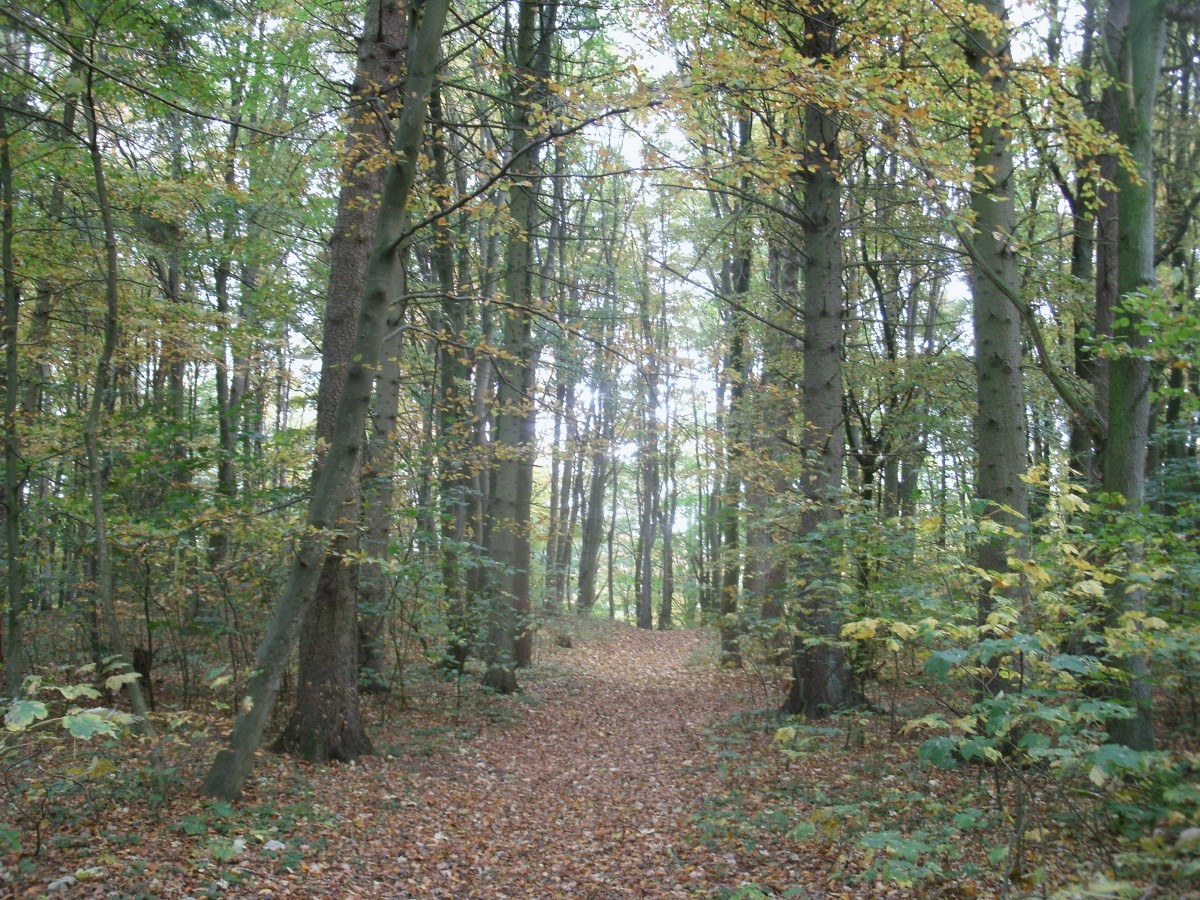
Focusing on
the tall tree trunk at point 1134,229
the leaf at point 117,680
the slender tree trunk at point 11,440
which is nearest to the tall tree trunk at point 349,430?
the leaf at point 117,680

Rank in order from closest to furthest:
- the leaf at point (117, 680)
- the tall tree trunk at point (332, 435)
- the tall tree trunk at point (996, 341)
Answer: the leaf at point (117, 680)
the tall tree trunk at point (996, 341)
the tall tree trunk at point (332, 435)

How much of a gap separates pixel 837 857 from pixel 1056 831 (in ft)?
4.34

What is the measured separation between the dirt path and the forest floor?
2 cm

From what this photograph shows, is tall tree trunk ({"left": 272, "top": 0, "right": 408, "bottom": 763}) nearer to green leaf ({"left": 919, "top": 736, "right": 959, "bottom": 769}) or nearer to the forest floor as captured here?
the forest floor

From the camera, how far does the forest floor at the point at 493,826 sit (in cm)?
445

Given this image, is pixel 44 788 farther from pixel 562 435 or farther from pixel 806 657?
pixel 562 435

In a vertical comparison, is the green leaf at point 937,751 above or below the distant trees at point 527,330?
below

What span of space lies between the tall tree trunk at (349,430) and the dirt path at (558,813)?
1.18m

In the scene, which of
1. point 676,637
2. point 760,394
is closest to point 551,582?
point 676,637

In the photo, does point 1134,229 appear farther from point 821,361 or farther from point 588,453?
point 588,453

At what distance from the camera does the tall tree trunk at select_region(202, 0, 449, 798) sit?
557 centimetres

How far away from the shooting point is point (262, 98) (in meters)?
12.2

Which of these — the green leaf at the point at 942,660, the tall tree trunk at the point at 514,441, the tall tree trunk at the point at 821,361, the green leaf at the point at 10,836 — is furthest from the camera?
the tall tree trunk at the point at 514,441

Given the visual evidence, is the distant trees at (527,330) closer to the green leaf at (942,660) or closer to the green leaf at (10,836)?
the green leaf at (942,660)
